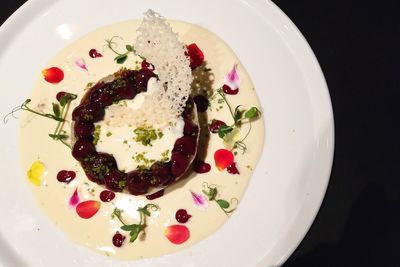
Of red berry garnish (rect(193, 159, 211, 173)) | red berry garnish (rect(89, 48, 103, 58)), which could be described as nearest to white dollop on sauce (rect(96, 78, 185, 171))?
red berry garnish (rect(193, 159, 211, 173))

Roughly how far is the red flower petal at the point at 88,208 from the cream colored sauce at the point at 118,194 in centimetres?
3

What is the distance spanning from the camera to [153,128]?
3.03 m

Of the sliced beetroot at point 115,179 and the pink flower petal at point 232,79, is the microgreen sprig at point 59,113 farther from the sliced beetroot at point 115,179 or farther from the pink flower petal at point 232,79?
the pink flower petal at point 232,79

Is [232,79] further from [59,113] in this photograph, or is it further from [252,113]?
[59,113]

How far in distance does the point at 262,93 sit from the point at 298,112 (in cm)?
28

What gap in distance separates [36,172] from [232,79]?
4.84 ft

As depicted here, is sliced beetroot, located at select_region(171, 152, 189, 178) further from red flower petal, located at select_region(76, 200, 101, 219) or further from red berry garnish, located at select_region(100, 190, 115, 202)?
red flower petal, located at select_region(76, 200, 101, 219)

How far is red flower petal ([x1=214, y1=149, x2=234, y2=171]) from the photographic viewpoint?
3.09m

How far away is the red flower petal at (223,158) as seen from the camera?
10.1ft

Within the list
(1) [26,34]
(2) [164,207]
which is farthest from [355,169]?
(1) [26,34]

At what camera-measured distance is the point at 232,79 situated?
3270 mm

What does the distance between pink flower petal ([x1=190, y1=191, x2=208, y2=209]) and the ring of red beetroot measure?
0.21 metres

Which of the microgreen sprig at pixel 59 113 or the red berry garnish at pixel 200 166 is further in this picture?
the microgreen sprig at pixel 59 113

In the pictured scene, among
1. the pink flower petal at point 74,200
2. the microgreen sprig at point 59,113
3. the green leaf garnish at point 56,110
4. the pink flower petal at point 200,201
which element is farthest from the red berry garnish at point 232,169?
the green leaf garnish at point 56,110
